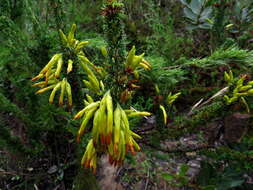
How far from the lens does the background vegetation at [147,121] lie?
1047 mm

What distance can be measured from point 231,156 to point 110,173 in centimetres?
73

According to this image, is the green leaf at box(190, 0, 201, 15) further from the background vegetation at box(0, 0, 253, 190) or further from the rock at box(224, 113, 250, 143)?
the rock at box(224, 113, 250, 143)

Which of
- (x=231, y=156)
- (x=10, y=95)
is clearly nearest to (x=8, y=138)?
(x=10, y=95)

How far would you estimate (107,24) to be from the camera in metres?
0.58

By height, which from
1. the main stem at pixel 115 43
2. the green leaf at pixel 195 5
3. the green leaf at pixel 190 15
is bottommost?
the main stem at pixel 115 43

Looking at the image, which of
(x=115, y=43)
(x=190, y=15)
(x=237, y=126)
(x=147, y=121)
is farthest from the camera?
(x=147, y=121)

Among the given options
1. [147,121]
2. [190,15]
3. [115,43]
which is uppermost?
[190,15]

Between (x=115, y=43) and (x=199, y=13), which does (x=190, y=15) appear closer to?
(x=199, y=13)

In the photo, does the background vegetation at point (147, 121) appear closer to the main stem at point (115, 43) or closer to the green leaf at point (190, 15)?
the green leaf at point (190, 15)

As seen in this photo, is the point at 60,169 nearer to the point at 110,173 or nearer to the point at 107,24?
the point at 110,173

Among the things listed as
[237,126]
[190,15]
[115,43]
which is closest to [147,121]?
[237,126]

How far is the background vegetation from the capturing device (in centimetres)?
105

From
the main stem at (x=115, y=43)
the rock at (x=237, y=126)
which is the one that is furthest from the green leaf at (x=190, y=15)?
the main stem at (x=115, y=43)

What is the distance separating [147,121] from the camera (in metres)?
1.89
